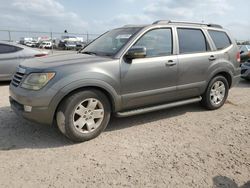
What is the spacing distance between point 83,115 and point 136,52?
1265mm

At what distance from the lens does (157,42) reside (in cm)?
459

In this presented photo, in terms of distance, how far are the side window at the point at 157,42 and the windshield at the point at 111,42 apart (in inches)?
8.5

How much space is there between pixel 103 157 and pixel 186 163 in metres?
1.08

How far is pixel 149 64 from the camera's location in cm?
436

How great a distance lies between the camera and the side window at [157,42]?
4.45m

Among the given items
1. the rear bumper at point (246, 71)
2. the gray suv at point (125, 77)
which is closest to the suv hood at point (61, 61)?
the gray suv at point (125, 77)

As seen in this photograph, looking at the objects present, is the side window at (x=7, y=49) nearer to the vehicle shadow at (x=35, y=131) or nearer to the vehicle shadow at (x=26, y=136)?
the vehicle shadow at (x=35, y=131)

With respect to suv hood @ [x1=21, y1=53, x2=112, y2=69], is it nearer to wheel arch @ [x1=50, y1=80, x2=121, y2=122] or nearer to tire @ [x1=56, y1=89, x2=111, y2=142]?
wheel arch @ [x1=50, y1=80, x2=121, y2=122]

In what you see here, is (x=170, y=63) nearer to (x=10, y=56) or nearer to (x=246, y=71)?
(x=10, y=56)

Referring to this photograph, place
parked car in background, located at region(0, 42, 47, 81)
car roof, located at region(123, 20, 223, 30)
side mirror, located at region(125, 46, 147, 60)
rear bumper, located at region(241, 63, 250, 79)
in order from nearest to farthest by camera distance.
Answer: side mirror, located at region(125, 46, 147, 60) < car roof, located at region(123, 20, 223, 30) < parked car in background, located at region(0, 42, 47, 81) < rear bumper, located at region(241, 63, 250, 79)

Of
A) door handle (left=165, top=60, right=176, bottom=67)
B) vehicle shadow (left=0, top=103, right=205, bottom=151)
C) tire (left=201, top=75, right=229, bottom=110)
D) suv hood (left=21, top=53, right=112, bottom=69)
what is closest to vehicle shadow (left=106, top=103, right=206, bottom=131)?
vehicle shadow (left=0, top=103, right=205, bottom=151)

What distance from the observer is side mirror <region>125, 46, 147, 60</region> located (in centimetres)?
407

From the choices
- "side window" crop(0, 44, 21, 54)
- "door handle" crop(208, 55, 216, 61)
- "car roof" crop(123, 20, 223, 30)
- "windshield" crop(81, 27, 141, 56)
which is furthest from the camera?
"side window" crop(0, 44, 21, 54)

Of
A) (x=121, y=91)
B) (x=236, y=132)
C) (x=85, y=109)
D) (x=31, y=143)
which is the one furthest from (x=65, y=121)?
(x=236, y=132)
